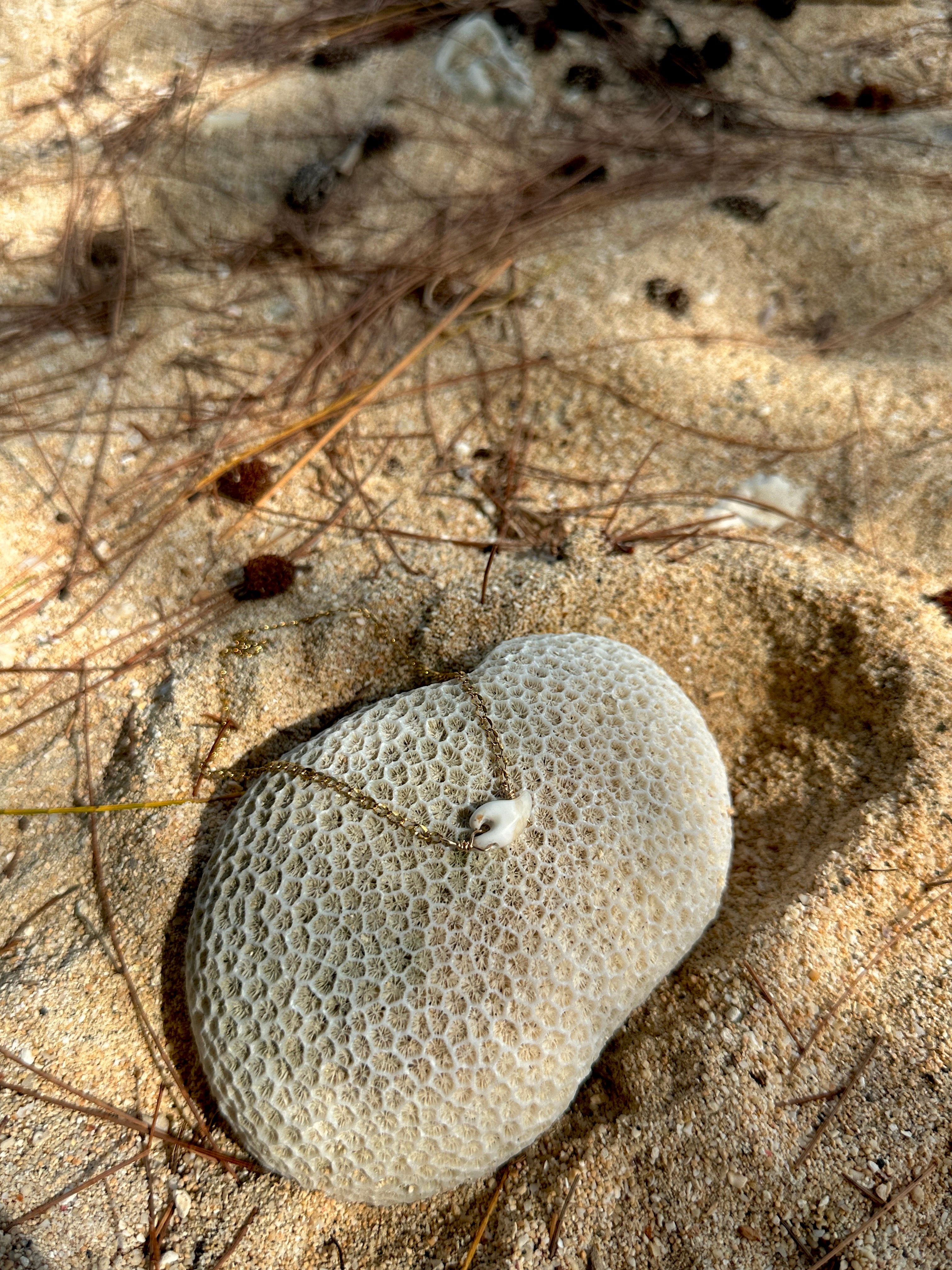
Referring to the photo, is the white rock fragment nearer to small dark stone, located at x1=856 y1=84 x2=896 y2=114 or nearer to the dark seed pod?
the dark seed pod

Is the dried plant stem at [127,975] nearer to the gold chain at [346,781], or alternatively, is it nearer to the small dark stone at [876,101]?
the gold chain at [346,781]

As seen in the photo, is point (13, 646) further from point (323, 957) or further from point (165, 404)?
point (323, 957)

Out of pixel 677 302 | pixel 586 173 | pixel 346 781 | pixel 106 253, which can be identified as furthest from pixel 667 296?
pixel 346 781

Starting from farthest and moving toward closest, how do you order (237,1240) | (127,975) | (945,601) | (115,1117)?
(945,601), (127,975), (115,1117), (237,1240)

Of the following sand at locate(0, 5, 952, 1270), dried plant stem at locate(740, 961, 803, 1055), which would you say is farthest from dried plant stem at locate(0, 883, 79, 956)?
dried plant stem at locate(740, 961, 803, 1055)

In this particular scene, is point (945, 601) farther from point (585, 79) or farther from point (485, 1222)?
point (585, 79)

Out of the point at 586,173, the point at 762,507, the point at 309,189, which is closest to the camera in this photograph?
the point at 762,507
